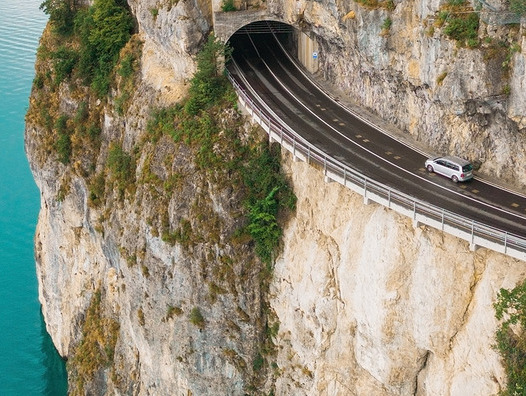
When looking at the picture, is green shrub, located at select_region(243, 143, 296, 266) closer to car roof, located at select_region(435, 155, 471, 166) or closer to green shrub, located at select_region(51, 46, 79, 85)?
car roof, located at select_region(435, 155, 471, 166)

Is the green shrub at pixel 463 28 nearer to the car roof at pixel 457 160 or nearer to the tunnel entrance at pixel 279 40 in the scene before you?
the car roof at pixel 457 160

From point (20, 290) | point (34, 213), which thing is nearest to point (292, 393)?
point (20, 290)

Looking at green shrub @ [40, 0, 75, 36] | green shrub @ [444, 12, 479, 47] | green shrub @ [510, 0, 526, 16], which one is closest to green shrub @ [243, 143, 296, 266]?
green shrub @ [444, 12, 479, 47]

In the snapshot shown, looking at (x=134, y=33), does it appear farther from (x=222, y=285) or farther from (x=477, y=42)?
(x=477, y=42)

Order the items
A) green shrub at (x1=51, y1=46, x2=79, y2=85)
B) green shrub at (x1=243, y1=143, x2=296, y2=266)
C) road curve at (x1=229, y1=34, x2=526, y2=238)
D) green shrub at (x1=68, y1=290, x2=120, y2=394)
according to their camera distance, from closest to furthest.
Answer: road curve at (x1=229, y1=34, x2=526, y2=238)
green shrub at (x1=243, y1=143, x2=296, y2=266)
green shrub at (x1=68, y1=290, x2=120, y2=394)
green shrub at (x1=51, y1=46, x2=79, y2=85)

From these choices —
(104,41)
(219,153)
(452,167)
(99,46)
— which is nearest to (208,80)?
(219,153)

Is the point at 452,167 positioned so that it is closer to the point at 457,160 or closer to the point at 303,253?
the point at 457,160
